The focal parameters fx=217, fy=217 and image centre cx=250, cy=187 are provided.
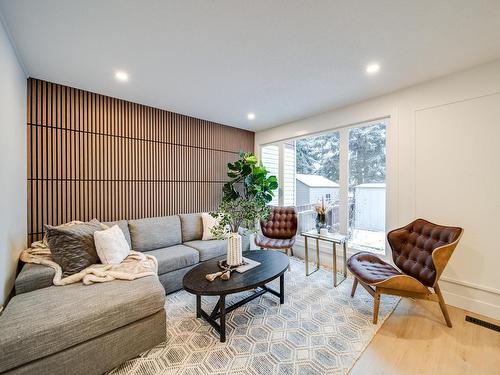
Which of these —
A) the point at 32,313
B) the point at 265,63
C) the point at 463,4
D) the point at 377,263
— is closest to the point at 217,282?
the point at 32,313

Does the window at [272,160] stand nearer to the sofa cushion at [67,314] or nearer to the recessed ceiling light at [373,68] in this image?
the recessed ceiling light at [373,68]

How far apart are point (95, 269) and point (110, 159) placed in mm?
1671

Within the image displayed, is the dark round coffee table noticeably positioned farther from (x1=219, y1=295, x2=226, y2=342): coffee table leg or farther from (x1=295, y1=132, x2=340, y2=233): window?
(x1=295, y1=132, x2=340, y2=233): window

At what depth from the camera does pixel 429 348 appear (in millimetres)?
1832

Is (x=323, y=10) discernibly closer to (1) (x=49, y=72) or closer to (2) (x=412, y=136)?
(2) (x=412, y=136)

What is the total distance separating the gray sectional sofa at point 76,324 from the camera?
1.32 meters

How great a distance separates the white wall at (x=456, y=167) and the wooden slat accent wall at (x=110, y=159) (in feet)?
10.1

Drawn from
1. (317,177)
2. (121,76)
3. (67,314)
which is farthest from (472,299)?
(121,76)

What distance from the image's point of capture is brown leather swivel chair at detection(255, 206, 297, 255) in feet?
12.3

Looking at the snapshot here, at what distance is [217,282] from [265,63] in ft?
7.31

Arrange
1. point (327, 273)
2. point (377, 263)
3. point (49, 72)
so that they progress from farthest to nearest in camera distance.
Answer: point (327, 273)
point (377, 263)
point (49, 72)

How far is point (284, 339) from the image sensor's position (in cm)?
194

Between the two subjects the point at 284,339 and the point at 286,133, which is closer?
the point at 284,339

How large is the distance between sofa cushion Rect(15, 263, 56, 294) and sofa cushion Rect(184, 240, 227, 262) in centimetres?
157
